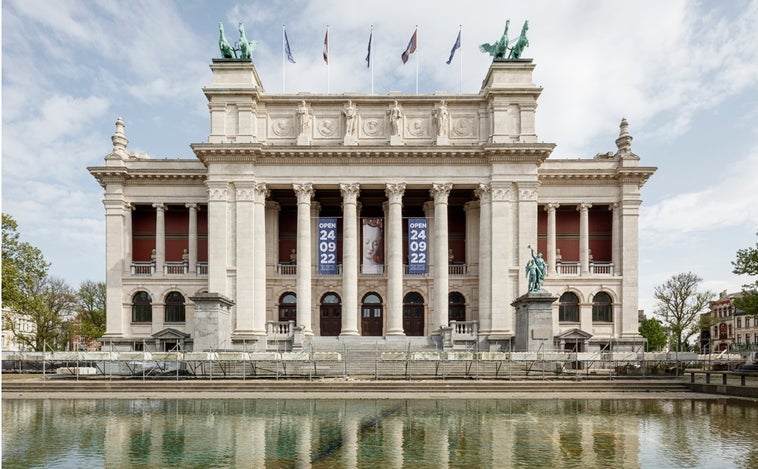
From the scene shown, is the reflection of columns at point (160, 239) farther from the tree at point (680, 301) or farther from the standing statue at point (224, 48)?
the tree at point (680, 301)

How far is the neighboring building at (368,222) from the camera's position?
162 feet

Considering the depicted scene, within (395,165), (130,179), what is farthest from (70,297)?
(395,165)

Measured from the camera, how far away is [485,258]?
50281 mm

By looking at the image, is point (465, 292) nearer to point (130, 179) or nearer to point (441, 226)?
point (441, 226)

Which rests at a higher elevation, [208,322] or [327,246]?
[327,246]

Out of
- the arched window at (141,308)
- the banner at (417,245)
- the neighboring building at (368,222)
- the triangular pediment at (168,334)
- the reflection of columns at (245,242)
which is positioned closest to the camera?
the reflection of columns at (245,242)

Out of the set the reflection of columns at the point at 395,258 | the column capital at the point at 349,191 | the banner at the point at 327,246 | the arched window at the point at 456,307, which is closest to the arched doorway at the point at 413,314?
the arched window at the point at 456,307

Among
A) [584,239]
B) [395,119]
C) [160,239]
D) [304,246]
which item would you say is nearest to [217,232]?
Answer: [304,246]

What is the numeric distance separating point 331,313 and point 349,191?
11.2 m

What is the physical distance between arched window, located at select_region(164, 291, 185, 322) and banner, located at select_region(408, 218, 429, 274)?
19.7 meters

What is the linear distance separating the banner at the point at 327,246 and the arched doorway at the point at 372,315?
496cm

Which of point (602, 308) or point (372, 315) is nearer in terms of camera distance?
point (602, 308)

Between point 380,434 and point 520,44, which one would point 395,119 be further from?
point 380,434

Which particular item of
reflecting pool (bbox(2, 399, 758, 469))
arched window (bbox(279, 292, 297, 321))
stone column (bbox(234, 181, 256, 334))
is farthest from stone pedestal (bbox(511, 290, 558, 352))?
arched window (bbox(279, 292, 297, 321))
